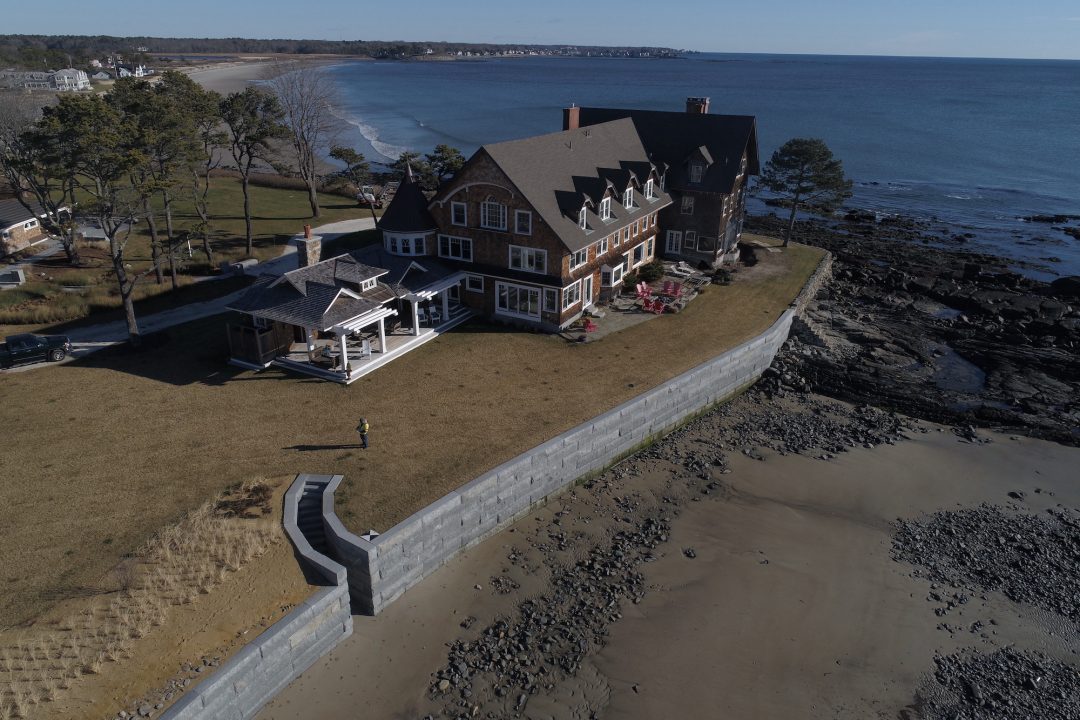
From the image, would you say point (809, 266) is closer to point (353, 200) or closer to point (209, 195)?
point (353, 200)

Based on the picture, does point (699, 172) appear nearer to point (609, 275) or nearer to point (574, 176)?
point (574, 176)

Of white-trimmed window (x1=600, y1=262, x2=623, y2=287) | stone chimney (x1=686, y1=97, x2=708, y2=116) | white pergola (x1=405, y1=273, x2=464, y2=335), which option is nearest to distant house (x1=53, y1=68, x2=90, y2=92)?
stone chimney (x1=686, y1=97, x2=708, y2=116)

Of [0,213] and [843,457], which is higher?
[0,213]

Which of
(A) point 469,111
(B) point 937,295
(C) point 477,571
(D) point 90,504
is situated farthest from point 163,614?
(A) point 469,111

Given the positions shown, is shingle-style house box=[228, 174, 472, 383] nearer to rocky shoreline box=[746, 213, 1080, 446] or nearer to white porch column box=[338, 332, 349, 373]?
white porch column box=[338, 332, 349, 373]

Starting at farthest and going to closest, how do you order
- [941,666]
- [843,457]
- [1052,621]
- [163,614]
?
[843,457]
[1052,621]
[941,666]
[163,614]

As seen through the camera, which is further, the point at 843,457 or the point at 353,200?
the point at 353,200

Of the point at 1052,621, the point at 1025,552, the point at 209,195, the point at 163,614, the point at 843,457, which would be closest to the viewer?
the point at 163,614

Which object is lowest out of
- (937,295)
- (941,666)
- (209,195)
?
(941,666)
